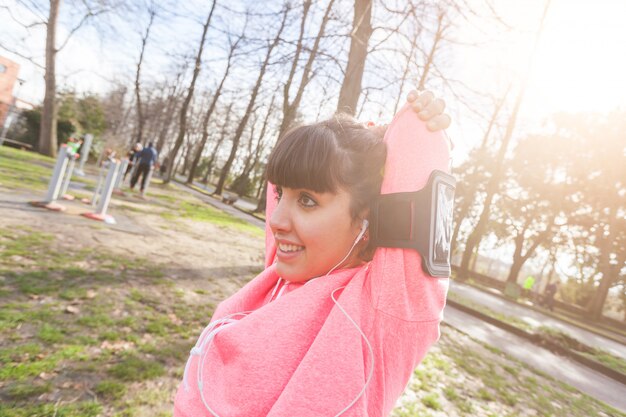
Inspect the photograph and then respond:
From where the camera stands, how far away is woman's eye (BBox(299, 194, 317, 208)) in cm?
121

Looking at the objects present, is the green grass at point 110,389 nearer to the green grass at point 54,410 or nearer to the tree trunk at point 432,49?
the green grass at point 54,410

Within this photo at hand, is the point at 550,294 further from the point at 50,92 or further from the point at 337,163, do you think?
the point at 50,92

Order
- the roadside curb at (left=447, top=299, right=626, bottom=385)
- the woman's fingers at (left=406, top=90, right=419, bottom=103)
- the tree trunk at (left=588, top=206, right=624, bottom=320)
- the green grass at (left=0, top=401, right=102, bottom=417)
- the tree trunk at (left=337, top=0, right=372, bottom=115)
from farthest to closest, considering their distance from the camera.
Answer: the tree trunk at (left=588, top=206, right=624, bottom=320), the roadside curb at (left=447, top=299, right=626, bottom=385), the tree trunk at (left=337, top=0, right=372, bottom=115), the green grass at (left=0, top=401, right=102, bottom=417), the woman's fingers at (left=406, top=90, right=419, bottom=103)

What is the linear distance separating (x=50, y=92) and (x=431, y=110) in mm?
20558

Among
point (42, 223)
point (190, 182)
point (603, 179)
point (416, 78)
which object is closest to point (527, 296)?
point (603, 179)

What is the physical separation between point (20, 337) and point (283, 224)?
274 cm

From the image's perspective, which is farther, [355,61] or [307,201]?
[355,61]

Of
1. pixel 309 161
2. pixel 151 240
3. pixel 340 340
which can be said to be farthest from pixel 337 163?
pixel 151 240

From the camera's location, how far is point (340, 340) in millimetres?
932

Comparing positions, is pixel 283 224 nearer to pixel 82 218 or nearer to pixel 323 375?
pixel 323 375

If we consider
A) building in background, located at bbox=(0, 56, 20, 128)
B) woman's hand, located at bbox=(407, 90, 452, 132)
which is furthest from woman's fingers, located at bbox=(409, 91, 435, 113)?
building in background, located at bbox=(0, 56, 20, 128)

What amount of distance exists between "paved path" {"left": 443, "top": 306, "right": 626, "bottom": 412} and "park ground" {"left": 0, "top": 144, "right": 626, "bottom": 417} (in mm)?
805

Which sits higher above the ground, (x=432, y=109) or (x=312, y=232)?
(x=432, y=109)

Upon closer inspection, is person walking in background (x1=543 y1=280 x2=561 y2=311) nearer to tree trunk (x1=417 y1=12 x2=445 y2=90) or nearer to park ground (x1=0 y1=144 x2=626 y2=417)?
park ground (x1=0 y1=144 x2=626 y2=417)
